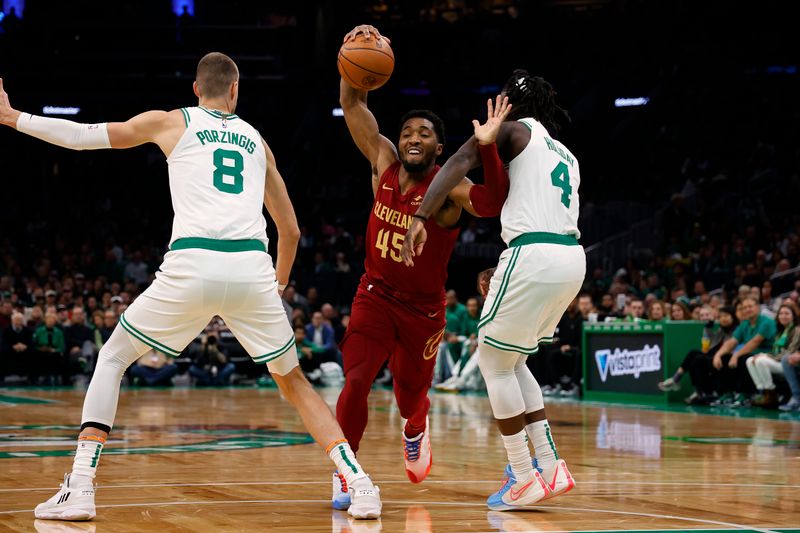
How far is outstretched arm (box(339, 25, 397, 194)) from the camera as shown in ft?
19.9

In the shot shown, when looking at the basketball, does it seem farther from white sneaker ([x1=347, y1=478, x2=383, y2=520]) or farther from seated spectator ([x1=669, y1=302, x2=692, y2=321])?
seated spectator ([x1=669, y1=302, x2=692, y2=321])

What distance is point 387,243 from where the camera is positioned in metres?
5.88

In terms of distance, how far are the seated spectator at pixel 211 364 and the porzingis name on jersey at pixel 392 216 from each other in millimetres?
12624

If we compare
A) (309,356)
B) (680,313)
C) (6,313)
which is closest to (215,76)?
(680,313)

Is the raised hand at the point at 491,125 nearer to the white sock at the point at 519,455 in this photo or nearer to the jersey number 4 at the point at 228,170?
the jersey number 4 at the point at 228,170

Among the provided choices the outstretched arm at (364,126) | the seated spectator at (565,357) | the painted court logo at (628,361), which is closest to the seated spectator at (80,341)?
the seated spectator at (565,357)

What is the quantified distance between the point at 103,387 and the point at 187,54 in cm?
2193

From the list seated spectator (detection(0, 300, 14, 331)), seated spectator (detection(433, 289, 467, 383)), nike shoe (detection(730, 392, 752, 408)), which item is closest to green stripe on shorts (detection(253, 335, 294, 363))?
nike shoe (detection(730, 392, 752, 408))

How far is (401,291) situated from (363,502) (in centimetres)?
138

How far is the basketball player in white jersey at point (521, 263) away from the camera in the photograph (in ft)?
17.4

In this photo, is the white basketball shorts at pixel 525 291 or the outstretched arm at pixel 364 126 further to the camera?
the outstretched arm at pixel 364 126

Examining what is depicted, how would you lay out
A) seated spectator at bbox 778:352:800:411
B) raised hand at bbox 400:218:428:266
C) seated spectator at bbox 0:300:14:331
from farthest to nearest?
1. seated spectator at bbox 0:300:14:331
2. seated spectator at bbox 778:352:800:411
3. raised hand at bbox 400:218:428:266

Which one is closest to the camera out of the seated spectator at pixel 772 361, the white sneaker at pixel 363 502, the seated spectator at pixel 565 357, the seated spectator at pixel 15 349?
the white sneaker at pixel 363 502

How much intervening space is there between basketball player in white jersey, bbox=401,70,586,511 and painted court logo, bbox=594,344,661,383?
30.2ft
